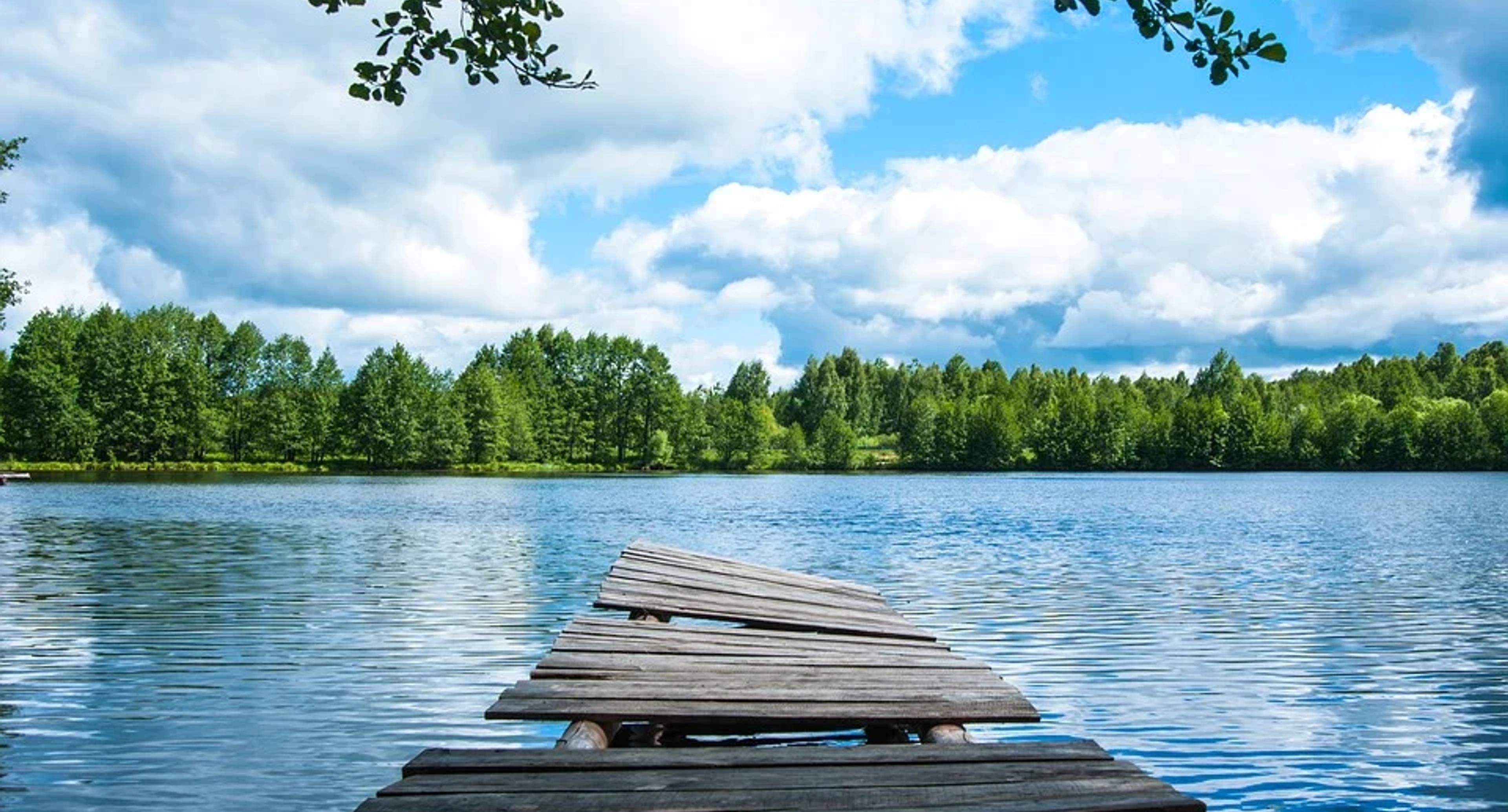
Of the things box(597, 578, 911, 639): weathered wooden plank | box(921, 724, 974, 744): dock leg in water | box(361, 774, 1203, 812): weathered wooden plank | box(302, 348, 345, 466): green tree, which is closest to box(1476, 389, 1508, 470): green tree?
box(302, 348, 345, 466): green tree

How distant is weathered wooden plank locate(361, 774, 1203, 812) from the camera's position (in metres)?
4.30

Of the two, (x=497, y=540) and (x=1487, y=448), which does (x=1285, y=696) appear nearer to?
(x=497, y=540)

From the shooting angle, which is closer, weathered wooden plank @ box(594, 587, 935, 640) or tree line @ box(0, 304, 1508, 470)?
weathered wooden plank @ box(594, 587, 935, 640)

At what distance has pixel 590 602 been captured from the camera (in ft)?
69.2

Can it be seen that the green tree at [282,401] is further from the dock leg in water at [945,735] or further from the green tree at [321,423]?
the dock leg in water at [945,735]

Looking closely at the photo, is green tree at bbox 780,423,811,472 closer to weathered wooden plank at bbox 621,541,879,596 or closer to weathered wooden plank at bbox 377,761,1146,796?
weathered wooden plank at bbox 621,541,879,596

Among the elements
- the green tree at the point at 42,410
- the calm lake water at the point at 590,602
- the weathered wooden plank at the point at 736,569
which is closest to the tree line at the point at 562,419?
the green tree at the point at 42,410

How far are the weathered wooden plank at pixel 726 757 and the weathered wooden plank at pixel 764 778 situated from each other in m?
0.06

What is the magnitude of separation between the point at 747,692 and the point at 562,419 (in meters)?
134

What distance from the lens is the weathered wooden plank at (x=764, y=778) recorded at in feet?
15.0

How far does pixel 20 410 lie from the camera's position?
111 metres

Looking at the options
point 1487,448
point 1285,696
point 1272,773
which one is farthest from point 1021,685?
point 1487,448

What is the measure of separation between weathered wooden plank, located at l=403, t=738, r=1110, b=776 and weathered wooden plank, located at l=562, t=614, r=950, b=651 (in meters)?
3.94

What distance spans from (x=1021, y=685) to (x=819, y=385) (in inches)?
6877
